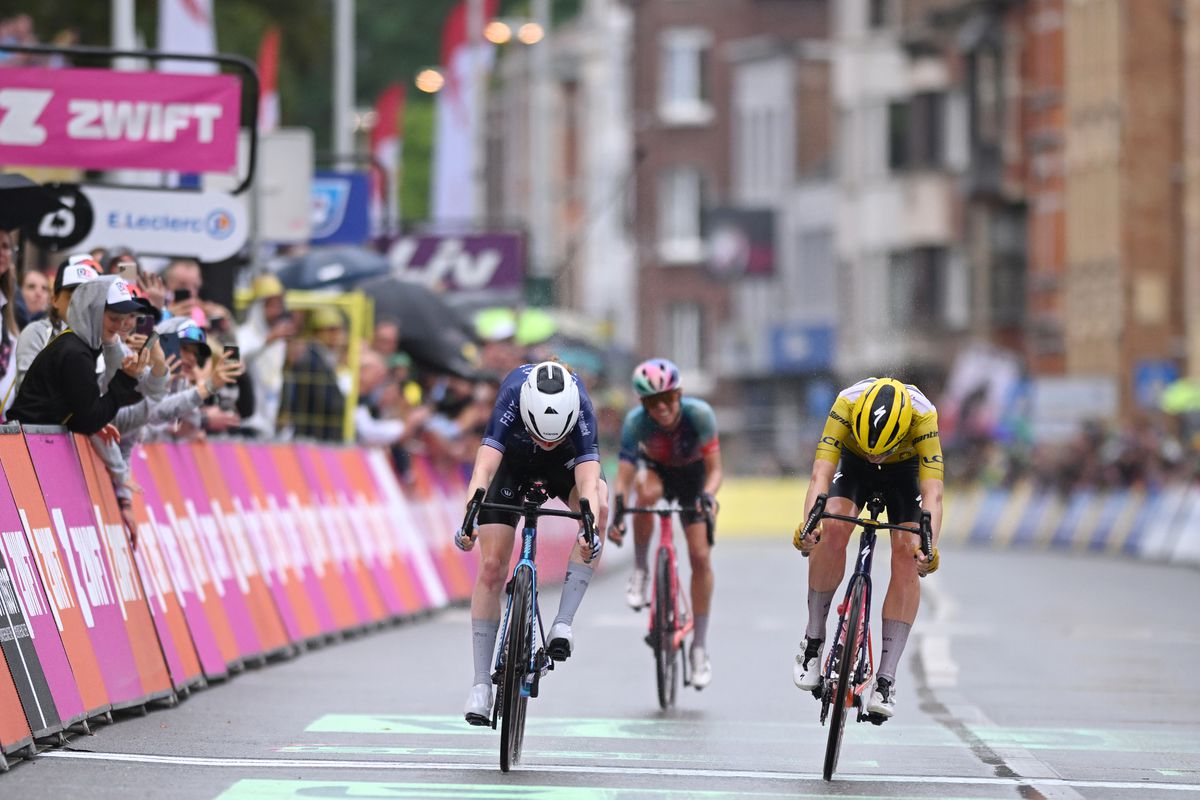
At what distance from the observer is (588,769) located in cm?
1216

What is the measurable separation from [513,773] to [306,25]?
35.2 m

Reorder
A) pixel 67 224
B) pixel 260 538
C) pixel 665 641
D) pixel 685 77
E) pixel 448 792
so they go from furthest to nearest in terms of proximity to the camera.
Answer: pixel 685 77
pixel 67 224
pixel 260 538
pixel 665 641
pixel 448 792

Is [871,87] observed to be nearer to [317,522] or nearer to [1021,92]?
[1021,92]

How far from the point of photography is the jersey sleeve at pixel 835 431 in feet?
41.4

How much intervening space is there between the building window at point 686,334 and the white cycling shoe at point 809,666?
6970 cm

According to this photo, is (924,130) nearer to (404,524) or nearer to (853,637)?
(404,524)

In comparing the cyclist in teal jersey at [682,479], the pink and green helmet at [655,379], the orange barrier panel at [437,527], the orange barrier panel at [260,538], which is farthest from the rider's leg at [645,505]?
the orange barrier panel at [437,527]

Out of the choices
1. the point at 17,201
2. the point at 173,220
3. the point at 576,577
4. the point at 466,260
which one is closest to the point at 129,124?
the point at 173,220

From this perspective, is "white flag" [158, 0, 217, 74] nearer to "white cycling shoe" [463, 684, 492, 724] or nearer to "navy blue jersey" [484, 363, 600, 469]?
"navy blue jersey" [484, 363, 600, 469]

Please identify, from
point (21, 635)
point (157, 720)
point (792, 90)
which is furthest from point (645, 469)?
point (792, 90)

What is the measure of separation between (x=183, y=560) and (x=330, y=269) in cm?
815

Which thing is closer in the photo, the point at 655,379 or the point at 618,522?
the point at 655,379

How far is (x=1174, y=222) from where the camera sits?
63.3 metres

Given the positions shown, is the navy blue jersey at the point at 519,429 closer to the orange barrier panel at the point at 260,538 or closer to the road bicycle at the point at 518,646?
the road bicycle at the point at 518,646
